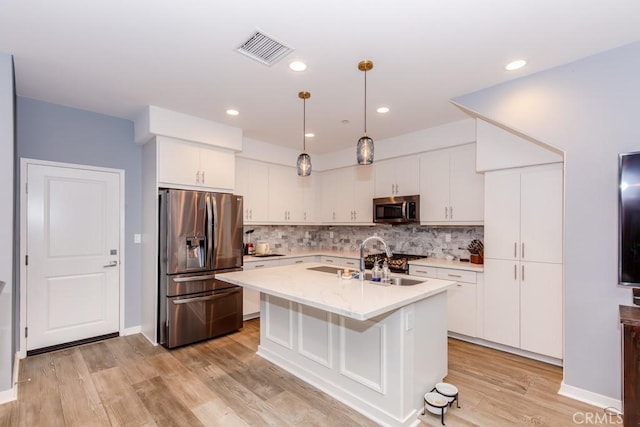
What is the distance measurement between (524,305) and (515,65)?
2.30 metres

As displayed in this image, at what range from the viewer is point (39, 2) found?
182 centimetres

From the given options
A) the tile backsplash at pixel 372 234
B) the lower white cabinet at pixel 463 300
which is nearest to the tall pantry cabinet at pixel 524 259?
the lower white cabinet at pixel 463 300

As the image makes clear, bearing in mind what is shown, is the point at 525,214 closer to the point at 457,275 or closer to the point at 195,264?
the point at 457,275

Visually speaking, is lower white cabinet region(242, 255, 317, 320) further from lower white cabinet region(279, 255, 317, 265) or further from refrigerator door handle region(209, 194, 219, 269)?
refrigerator door handle region(209, 194, 219, 269)

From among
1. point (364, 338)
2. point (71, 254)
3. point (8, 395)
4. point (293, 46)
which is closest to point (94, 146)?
point (71, 254)

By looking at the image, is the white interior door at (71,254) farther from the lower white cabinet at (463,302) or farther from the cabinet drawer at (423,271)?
the lower white cabinet at (463,302)

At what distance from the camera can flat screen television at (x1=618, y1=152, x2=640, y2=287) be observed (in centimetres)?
213

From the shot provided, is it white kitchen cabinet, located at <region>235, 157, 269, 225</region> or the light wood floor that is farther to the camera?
white kitchen cabinet, located at <region>235, 157, 269, 225</region>

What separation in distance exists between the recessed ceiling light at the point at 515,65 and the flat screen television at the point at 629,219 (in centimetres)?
99

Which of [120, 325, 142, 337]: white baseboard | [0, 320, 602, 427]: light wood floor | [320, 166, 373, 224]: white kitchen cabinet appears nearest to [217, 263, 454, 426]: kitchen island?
[0, 320, 602, 427]: light wood floor

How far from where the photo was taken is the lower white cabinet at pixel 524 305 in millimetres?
2967

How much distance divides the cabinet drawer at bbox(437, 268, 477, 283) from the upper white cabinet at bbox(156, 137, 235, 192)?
2926 millimetres

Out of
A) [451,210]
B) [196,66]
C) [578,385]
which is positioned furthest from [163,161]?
[578,385]

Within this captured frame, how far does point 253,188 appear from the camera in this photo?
4.80 metres
